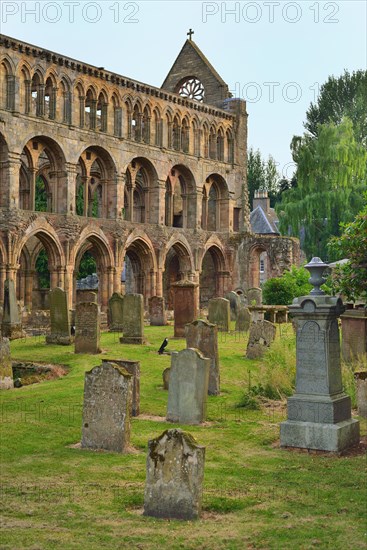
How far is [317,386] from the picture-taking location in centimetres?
991

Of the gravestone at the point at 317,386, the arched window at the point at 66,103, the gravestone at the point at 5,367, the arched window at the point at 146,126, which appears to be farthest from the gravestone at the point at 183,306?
the arched window at the point at 146,126

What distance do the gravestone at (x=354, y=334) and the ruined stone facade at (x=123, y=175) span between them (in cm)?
1712

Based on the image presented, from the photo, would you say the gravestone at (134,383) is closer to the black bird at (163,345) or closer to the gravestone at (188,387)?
the gravestone at (188,387)

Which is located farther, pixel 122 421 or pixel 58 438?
pixel 58 438

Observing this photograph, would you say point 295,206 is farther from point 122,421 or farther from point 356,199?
point 122,421

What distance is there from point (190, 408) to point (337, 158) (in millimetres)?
33155

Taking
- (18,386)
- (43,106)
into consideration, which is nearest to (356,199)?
(43,106)

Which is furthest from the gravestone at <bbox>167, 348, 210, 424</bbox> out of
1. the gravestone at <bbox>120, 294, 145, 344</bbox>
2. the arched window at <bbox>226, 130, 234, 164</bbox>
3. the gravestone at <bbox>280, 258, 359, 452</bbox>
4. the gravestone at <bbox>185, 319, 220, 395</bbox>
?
the arched window at <bbox>226, 130, 234, 164</bbox>

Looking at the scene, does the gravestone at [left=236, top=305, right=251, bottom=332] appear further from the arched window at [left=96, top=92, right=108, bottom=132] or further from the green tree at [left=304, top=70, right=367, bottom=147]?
the green tree at [left=304, top=70, right=367, bottom=147]

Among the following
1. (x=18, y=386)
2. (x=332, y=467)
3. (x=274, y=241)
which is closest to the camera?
(x=332, y=467)

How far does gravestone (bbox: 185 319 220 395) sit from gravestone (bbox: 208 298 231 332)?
1091cm

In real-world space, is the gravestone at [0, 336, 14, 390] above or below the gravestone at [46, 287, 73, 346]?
below

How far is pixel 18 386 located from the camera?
51.4 ft

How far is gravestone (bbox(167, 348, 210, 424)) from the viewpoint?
11.5 metres
